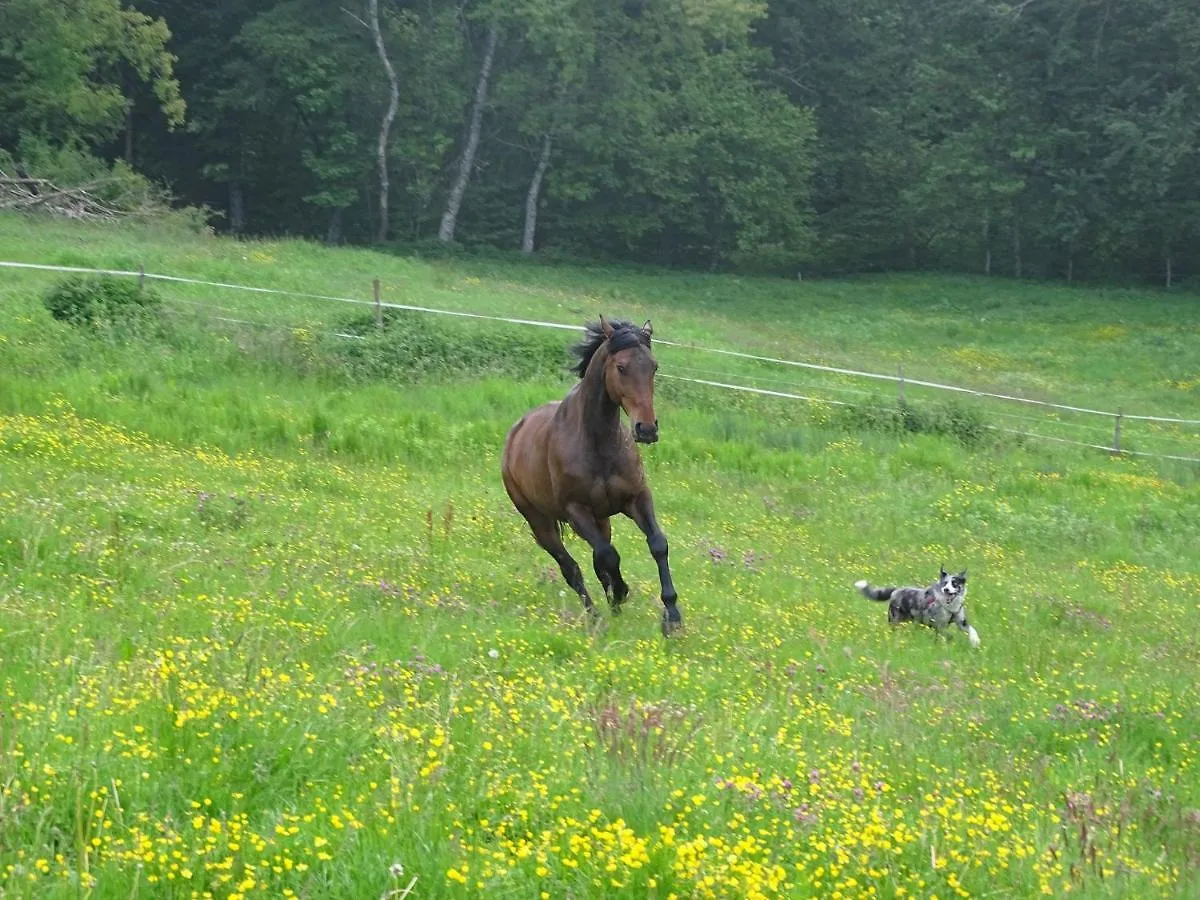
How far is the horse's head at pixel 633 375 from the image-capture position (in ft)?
30.7

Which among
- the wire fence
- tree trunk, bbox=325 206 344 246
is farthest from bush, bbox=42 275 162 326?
tree trunk, bbox=325 206 344 246

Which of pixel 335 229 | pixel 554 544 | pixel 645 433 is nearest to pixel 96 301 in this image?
pixel 554 544

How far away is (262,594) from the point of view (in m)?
8.70

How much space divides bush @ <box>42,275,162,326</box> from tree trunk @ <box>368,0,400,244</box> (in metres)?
38.4

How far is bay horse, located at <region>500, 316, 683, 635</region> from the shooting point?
9.89 meters

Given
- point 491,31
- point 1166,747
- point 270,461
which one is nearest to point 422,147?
point 491,31

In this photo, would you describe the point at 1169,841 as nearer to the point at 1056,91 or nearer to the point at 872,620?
the point at 872,620

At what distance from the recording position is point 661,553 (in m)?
10.1

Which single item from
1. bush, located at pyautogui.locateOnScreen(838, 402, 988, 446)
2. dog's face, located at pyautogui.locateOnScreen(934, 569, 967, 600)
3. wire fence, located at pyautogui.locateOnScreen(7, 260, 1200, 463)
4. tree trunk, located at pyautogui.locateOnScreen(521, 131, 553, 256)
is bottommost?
dog's face, located at pyautogui.locateOnScreen(934, 569, 967, 600)

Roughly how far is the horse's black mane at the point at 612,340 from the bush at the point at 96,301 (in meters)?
12.9

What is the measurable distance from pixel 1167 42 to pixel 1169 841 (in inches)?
2455

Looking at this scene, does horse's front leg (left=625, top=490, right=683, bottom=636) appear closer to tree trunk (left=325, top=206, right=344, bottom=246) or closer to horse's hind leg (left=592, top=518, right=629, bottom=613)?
horse's hind leg (left=592, top=518, right=629, bottom=613)

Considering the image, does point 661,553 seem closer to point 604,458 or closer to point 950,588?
point 604,458

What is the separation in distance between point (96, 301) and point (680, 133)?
48318mm
